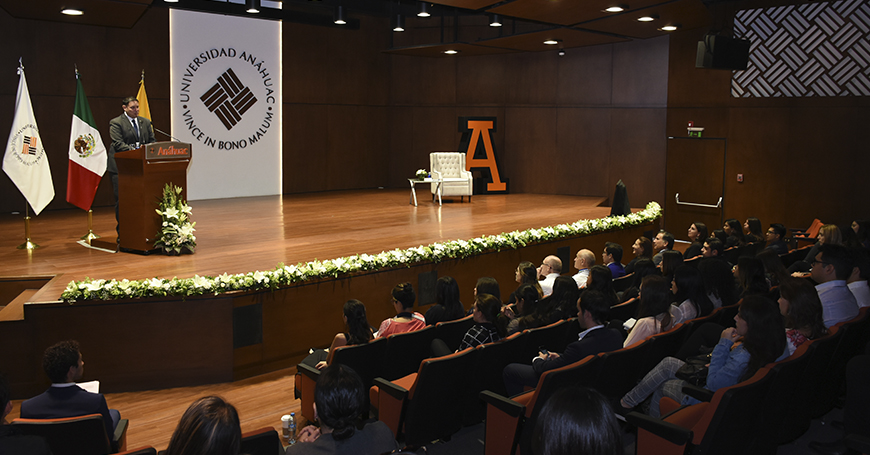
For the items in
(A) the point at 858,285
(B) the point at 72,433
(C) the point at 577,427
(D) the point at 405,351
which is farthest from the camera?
(A) the point at 858,285

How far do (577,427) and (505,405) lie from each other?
1789 mm

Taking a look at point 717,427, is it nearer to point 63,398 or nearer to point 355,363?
point 355,363

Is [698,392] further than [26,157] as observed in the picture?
No

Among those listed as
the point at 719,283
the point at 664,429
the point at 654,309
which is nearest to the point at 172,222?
the point at 654,309

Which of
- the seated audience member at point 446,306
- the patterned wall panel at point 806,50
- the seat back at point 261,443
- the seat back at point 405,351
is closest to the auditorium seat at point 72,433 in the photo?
the seat back at point 261,443

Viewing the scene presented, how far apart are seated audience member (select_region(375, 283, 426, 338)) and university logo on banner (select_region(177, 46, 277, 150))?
7.34 m

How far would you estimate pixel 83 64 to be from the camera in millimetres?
9617

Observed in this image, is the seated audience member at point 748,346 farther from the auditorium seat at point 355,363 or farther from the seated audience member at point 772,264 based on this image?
the seated audience member at point 772,264

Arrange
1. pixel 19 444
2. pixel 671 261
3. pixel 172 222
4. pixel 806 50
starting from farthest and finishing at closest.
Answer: pixel 806 50, pixel 172 222, pixel 671 261, pixel 19 444

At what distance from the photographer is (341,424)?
2.43m

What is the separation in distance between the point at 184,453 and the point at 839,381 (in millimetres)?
3950

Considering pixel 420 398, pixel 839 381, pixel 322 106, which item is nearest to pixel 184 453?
pixel 420 398

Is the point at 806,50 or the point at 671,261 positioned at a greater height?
the point at 806,50

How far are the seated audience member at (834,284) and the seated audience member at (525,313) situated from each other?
187 centimetres
